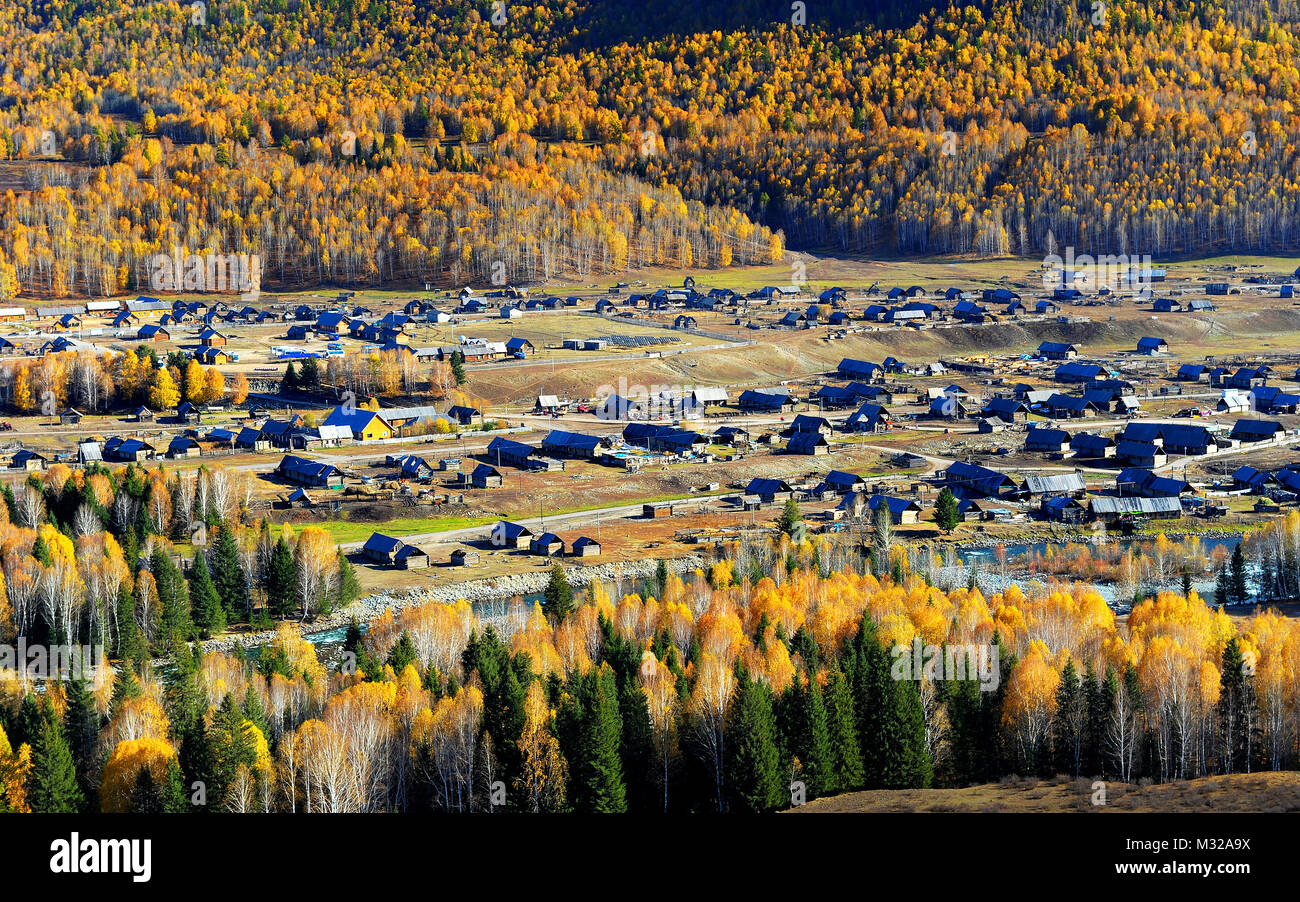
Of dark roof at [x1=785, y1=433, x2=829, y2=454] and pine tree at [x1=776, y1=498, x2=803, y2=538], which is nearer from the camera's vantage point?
pine tree at [x1=776, y1=498, x2=803, y2=538]

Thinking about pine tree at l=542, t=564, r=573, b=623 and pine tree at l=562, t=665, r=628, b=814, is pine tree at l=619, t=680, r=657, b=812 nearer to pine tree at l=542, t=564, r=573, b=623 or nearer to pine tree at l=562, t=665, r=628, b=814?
pine tree at l=562, t=665, r=628, b=814

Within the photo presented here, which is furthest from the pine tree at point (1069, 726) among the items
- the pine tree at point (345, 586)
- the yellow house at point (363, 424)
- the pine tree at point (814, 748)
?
the yellow house at point (363, 424)

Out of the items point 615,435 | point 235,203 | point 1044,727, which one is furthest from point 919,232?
point 1044,727

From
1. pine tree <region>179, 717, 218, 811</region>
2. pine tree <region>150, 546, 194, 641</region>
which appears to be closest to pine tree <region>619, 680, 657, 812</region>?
pine tree <region>179, 717, 218, 811</region>

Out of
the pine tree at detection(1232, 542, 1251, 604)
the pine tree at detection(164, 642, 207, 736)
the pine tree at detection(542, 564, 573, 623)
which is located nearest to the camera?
the pine tree at detection(164, 642, 207, 736)

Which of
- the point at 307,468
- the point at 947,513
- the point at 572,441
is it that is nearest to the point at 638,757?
the point at 947,513
